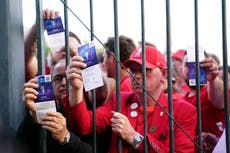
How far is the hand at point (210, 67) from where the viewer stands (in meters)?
2.65

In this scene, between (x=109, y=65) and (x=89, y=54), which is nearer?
(x=89, y=54)

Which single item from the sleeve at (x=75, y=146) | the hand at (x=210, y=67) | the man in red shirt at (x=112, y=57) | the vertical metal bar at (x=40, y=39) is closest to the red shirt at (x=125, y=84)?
the man in red shirt at (x=112, y=57)

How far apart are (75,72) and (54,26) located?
267mm

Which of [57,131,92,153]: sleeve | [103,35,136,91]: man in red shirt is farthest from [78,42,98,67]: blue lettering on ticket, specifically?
[103,35,136,91]: man in red shirt

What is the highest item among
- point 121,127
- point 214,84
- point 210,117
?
point 214,84

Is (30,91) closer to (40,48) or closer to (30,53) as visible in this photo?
(40,48)

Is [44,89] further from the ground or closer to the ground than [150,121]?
further from the ground

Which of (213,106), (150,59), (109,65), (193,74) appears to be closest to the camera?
(193,74)

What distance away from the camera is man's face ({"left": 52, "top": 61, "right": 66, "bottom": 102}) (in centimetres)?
292

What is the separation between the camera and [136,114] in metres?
2.68

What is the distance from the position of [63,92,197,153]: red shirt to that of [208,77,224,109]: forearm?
1.26 ft

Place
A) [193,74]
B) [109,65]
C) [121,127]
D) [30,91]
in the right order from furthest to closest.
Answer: [109,65], [193,74], [121,127], [30,91]

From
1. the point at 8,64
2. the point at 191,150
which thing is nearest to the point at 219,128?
the point at 191,150

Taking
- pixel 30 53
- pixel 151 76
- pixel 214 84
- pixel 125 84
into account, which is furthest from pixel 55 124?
pixel 125 84
